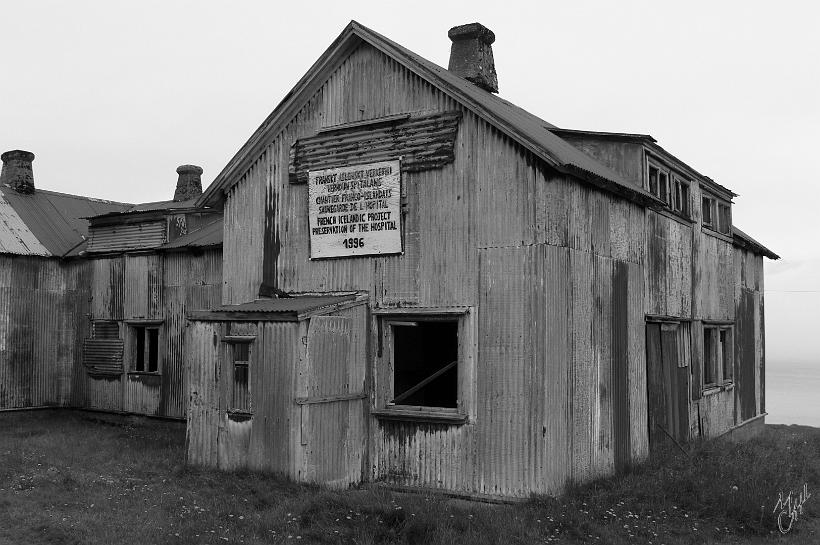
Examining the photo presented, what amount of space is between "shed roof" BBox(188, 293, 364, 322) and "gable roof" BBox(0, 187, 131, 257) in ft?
34.3

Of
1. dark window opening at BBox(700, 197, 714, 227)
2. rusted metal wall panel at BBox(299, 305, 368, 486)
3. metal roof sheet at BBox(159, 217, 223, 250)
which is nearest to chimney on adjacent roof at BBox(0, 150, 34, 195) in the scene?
metal roof sheet at BBox(159, 217, 223, 250)

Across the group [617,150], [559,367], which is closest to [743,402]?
[617,150]

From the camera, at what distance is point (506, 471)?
1197 cm

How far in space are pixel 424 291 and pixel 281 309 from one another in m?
2.28

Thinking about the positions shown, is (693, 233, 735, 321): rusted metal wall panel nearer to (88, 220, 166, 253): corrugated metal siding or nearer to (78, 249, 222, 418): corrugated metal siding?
(78, 249, 222, 418): corrugated metal siding

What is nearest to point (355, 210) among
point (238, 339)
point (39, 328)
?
point (238, 339)

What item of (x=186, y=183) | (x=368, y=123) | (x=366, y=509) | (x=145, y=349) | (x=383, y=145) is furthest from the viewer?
(x=186, y=183)

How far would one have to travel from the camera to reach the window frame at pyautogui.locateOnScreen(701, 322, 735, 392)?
19.2 metres

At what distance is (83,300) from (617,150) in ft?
48.6

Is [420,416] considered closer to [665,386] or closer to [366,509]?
[366,509]

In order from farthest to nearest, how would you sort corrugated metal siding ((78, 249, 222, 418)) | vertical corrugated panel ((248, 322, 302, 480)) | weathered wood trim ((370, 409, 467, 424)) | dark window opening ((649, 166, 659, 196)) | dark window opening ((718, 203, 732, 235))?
dark window opening ((718, 203, 732, 235))
corrugated metal siding ((78, 249, 222, 418))
dark window opening ((649, 166, 659, 196))
weathered wood trim ((370, 409, 467, 424))
vertical corrugated panel ((248, 322, 302, 480))

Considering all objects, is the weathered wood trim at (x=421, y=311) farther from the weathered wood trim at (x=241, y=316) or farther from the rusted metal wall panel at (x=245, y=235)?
the rusted metal wall panel at (x=245, y=235)

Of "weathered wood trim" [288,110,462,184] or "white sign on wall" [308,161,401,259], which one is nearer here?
"weathered wood trim" [288,110,462,184]

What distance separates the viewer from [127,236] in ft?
71.6
